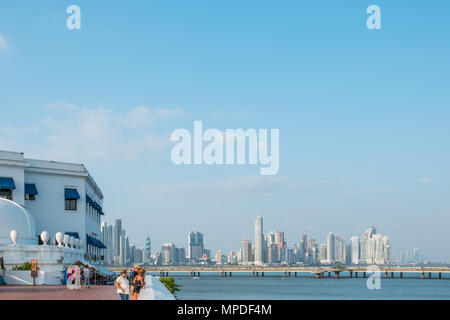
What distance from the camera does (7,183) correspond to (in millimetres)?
55219

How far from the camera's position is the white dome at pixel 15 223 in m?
45.5

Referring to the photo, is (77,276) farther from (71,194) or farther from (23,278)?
(71,194)

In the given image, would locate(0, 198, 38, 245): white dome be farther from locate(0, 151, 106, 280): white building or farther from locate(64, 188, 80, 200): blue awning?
locate(64, 188, 80, 200): blue awning

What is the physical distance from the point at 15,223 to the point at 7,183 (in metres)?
9.81

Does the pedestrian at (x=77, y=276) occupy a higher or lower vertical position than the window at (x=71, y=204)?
lower

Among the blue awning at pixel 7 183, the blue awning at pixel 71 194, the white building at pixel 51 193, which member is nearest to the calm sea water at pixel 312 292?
the white building at pixel 51 193

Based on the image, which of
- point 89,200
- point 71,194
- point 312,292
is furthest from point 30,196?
point 312,292

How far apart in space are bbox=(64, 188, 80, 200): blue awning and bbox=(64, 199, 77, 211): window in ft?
2.25

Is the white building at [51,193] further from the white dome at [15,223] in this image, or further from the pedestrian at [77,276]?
the pedestrian at [77,276]

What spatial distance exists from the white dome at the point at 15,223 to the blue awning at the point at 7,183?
7097 millimetres

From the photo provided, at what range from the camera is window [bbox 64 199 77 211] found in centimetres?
6272
